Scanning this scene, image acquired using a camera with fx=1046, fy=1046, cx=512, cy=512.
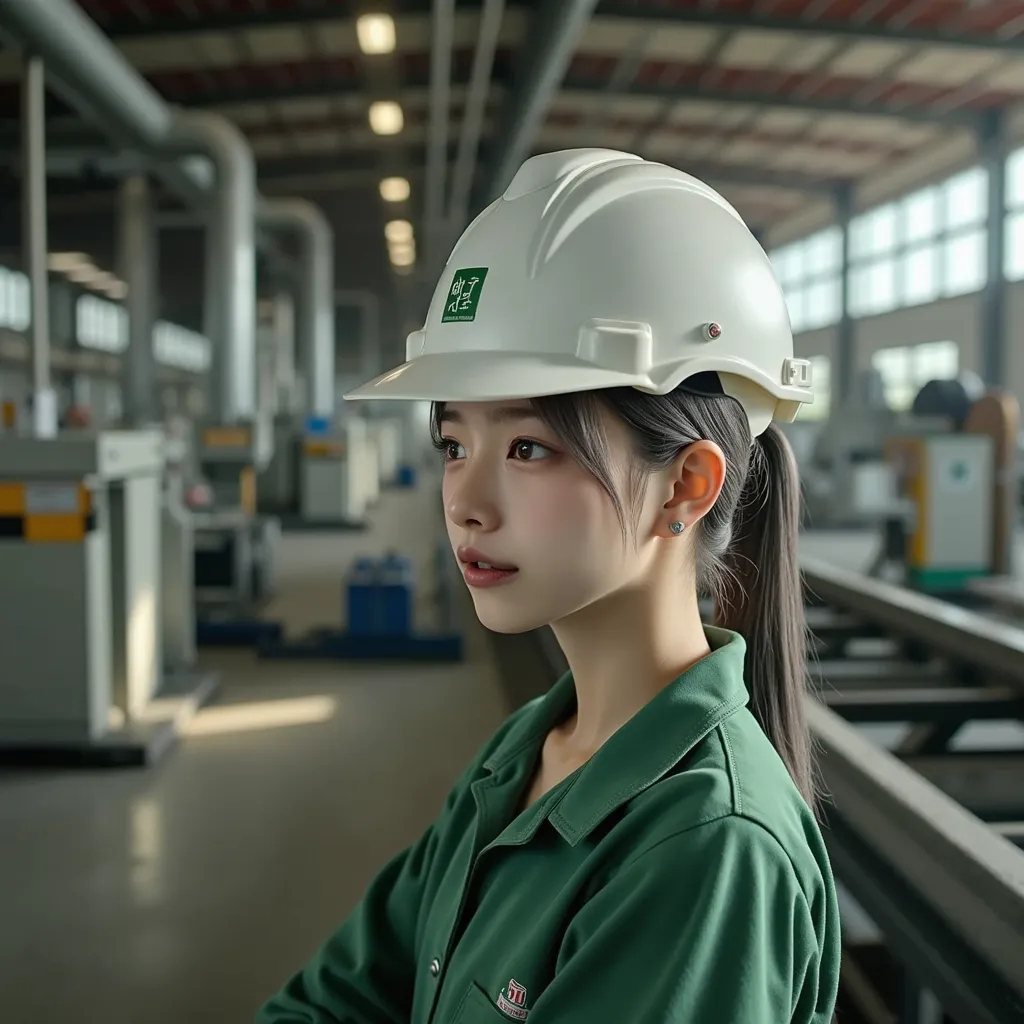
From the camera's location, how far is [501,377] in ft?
3.20

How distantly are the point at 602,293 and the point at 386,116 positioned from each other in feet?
33.7

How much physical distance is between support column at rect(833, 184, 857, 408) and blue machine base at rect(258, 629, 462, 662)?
477 inches

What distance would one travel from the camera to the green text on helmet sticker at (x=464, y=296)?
1.06m

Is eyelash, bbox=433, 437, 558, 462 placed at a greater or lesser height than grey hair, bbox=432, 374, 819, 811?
greater

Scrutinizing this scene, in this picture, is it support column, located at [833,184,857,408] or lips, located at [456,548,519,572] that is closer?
lips, located at [456,548,519,572]

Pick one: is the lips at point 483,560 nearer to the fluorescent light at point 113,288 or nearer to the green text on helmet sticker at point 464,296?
the green text on helmet sticker at point 464,296

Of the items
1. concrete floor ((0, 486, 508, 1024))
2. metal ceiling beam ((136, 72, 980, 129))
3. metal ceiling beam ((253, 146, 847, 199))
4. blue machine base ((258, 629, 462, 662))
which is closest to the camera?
concrete floor ((0, 486, 508, 1024))

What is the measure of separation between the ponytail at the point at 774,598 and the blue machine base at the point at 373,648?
4.60 metres

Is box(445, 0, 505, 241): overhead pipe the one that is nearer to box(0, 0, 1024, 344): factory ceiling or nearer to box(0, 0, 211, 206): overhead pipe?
box(0, 0, 1024, 344): factory ceiling

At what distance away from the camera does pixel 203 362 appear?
31078 millimetres

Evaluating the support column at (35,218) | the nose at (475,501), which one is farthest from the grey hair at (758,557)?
the support column at (35,218)

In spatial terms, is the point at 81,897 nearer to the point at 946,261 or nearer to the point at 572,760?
the point at 572,760

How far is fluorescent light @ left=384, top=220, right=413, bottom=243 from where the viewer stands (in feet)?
54.5

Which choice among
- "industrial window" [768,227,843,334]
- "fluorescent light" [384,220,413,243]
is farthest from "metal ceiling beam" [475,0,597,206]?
"industrial window" [768,227,843,334]
